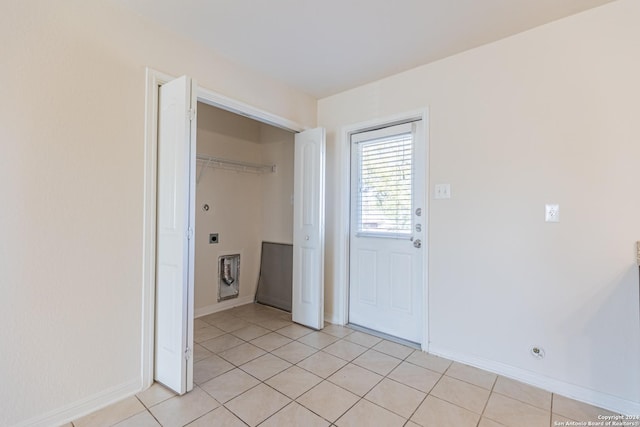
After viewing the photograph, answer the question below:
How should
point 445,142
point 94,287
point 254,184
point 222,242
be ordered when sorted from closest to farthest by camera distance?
point 94,287
point 445,142
point 222,242
point 254,184

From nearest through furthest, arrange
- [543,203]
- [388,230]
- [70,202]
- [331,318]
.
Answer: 1. [70,202]
2. [543,203]
3. [388,230]
4. [331,318]

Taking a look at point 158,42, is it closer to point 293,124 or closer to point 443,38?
point 293,124

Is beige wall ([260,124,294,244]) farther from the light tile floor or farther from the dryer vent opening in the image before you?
the light tile floor

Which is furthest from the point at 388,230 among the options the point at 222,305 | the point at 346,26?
the point at 222,305

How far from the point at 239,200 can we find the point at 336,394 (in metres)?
2.64

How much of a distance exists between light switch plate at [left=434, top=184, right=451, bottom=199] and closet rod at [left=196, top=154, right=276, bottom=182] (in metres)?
2.23

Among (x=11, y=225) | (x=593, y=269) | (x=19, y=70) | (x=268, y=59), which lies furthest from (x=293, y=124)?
(x=593, y=269)

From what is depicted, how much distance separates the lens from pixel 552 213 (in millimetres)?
2055

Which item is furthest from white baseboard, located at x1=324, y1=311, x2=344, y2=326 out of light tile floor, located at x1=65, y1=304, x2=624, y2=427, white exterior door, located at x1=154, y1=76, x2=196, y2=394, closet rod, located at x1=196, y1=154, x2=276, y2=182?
closet rod, located at x1=196, y1=154, x2=276, y2=182

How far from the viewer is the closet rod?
351 cm

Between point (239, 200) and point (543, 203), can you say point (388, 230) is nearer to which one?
point (543, 203)

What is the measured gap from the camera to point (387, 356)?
254 cm

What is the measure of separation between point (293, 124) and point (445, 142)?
58.6 inches

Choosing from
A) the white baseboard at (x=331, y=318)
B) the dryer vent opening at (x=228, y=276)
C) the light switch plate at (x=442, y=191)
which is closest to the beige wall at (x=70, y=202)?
the dryer vent opening at (x=228, y=276)
